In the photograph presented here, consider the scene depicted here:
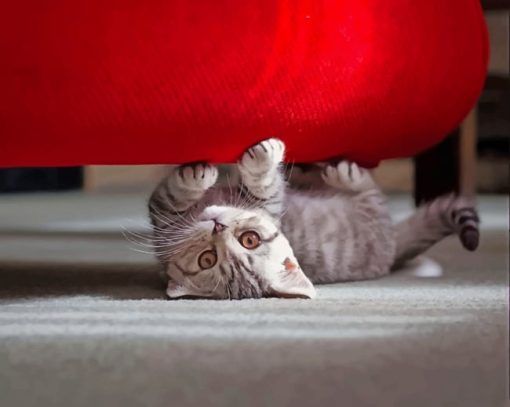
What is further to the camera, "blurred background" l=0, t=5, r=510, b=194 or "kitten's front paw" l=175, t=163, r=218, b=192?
"blurred background" l=0, t=5, r=510, b=194

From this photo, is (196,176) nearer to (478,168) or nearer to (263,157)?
(263,157)

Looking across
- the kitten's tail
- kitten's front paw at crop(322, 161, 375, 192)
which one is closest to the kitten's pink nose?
kitten's front paw at crop(322, 161, 375, 192)

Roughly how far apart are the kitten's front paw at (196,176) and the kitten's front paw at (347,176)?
0.92 ft

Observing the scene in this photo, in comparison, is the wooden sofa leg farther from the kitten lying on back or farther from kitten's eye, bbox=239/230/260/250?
kitten's eye, bbox=239/230/260/250

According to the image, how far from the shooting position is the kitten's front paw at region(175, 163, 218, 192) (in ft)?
4.33

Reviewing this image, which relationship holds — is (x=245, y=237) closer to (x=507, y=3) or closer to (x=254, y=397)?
(x=254, y=397)

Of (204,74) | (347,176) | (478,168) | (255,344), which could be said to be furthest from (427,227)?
(478,168)

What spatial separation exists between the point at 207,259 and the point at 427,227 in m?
0.53

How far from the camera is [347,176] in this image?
151 cm

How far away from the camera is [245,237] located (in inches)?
51.1

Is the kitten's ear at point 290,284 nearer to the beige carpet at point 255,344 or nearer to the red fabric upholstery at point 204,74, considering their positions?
the beige carpet at point 255,344

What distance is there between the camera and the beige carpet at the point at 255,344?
0.80 m

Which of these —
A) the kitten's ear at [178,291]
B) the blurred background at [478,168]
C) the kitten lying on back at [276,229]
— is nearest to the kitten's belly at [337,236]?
the kitten lying on back at [276,229]

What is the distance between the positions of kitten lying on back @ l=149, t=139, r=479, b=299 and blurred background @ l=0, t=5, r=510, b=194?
4.30ft
